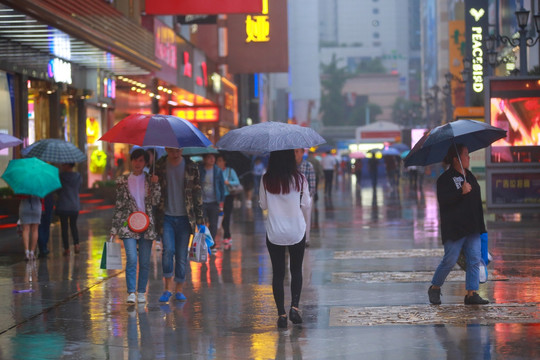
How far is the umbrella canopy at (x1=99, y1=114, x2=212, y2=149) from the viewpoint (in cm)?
1042

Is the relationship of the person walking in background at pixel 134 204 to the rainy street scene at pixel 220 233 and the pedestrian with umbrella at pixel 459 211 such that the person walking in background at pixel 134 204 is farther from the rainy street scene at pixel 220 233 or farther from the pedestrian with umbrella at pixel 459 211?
the pedestrian with umbrella at pixel 459 211

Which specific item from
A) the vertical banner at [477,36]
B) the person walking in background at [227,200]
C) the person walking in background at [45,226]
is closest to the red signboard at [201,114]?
the vertical banner at [477,36]

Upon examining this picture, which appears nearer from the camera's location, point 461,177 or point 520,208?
point 461,177

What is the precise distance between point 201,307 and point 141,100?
89.7 feet

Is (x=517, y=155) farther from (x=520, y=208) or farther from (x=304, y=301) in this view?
(x=304, y=301)

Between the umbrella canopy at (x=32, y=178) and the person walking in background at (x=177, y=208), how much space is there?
14.4ft

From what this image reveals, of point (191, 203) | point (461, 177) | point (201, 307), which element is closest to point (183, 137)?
point (191, 203)

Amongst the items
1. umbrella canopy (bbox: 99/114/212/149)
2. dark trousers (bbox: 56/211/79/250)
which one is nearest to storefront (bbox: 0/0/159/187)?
dark trousers (bbox: 56/211/79/250)

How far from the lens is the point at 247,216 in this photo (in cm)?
2625

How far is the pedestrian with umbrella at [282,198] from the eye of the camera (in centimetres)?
919

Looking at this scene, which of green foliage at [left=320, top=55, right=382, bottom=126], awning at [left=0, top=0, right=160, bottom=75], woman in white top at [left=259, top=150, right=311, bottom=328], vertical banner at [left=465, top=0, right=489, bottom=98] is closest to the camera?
woman in white top at [left=259, top=150, right=311, bottom=328]

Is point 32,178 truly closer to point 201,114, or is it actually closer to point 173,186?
point 173,186

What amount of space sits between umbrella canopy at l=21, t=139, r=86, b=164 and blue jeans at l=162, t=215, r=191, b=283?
577 cm

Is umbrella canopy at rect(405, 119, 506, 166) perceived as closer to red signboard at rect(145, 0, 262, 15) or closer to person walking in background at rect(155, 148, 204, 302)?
person walking in background at rect(155, 148, 204, 302)
